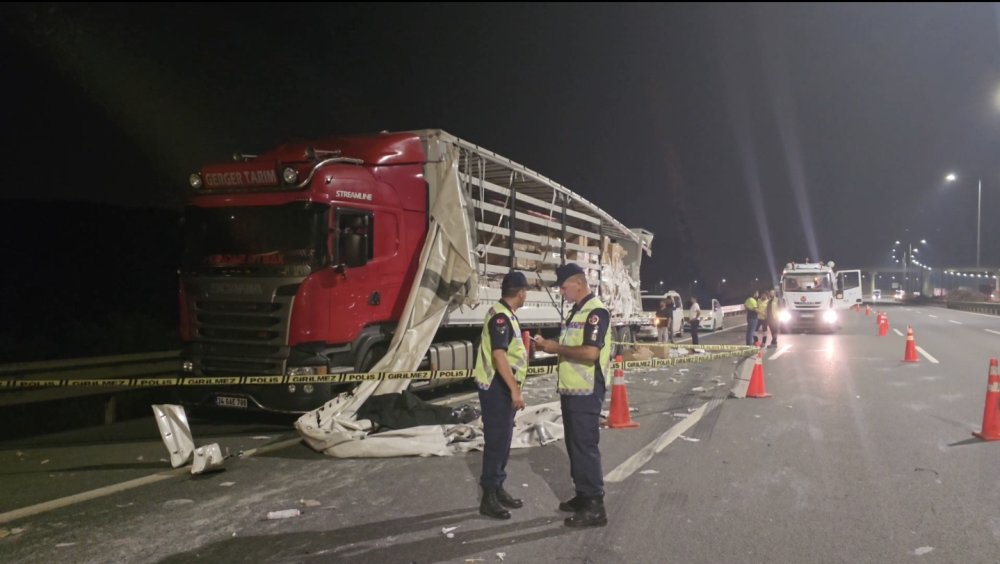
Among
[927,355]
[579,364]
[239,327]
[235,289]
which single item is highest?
[235,289]

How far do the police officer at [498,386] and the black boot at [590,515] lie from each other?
482mm

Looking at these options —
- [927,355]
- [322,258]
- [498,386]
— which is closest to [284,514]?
[498,386]

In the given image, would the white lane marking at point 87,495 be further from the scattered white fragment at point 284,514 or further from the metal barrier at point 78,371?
the metal barrier at point 78,371

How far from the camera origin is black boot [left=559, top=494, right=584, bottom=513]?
491cm

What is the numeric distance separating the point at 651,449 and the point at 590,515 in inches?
101

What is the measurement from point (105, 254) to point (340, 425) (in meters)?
14.7

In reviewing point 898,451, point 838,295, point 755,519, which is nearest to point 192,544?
point 755,519

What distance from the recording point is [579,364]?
4859 mm

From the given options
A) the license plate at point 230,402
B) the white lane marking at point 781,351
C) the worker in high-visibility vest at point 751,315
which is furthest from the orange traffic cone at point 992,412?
the worker in high-visibility vest at point 751,315

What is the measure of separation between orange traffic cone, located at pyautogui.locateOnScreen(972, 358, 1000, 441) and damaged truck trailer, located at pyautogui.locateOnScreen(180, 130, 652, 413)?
230 inches

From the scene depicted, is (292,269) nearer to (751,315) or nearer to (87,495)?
(87,495)

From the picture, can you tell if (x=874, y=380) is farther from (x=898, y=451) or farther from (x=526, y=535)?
(x=526, y=535)

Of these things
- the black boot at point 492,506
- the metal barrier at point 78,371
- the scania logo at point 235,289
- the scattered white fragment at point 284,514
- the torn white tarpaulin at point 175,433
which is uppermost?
the scania logo at point 235,289

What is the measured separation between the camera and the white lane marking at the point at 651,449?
246 inches
